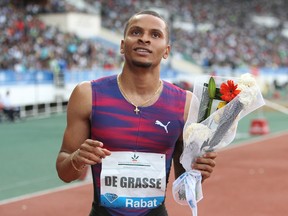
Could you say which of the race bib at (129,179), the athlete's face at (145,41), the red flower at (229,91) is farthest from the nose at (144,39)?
the race bib at (129,179)

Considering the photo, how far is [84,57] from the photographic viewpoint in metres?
26.7

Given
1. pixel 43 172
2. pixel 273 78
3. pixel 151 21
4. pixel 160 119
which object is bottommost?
pixel 273 78

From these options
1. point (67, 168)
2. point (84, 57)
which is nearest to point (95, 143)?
point (67, 168)

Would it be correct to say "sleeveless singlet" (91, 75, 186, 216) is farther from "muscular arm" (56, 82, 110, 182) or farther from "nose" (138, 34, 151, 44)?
"nose" (138, 34, 151, 44)

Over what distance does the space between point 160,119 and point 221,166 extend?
889 centimetres

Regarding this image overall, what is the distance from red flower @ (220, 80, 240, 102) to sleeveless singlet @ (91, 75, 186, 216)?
1.43 feet

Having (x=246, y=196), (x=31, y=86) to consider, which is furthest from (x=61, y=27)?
(x=246, y=196)

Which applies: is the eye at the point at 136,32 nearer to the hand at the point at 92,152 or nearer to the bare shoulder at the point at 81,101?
the bare shoulder at the point at 81,101

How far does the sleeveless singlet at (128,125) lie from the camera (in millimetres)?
3154

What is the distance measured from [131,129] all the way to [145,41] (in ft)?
1.52

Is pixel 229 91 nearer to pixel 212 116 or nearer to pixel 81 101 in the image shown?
pixel 212 116

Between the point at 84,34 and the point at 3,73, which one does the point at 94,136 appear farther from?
the point at 84,34

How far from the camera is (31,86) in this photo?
21109 mm

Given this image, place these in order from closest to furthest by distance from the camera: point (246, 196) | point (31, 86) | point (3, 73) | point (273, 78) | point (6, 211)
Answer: point (6, 211) < point (246, 196) < point (3, 73) < point (31, 86) < point (273, 78)
